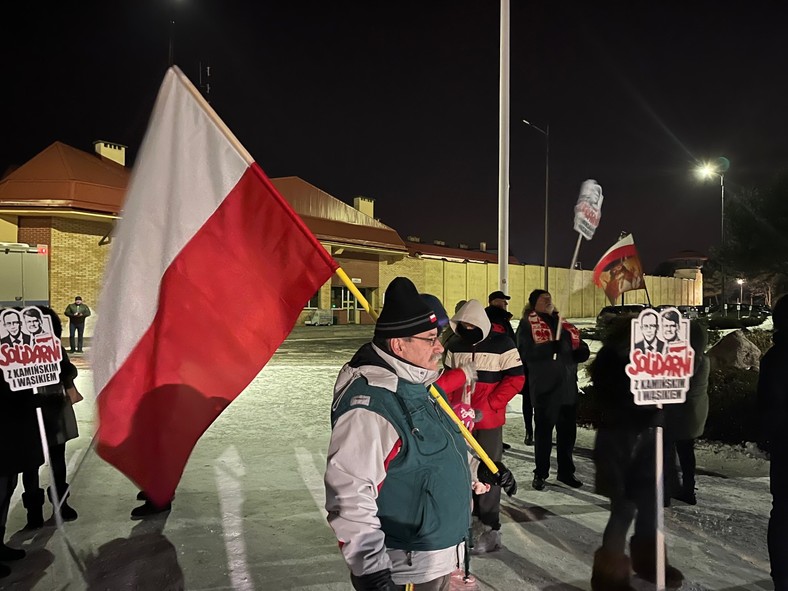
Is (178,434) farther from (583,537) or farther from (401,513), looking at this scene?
(583,537)

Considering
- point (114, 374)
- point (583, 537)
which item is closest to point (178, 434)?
point (114, 374)

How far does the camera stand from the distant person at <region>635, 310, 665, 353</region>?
3.96m

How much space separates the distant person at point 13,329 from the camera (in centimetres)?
446

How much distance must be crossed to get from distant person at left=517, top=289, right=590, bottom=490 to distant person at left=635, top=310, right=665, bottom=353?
192 cm

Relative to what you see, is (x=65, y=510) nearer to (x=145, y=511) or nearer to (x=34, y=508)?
(x=34, y=508)

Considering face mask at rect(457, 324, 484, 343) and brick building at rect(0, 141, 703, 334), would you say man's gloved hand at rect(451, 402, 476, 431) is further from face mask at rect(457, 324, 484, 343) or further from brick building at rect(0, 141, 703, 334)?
brick building at rect(0, 141, 703, 334)

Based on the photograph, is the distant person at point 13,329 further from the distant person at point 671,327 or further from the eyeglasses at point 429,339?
the distant person at point 671,327

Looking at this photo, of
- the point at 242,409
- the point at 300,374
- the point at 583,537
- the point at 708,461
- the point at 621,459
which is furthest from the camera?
the point at 300,374

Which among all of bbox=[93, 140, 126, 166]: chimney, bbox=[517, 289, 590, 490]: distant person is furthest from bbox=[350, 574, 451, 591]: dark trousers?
bbox=[93, 140, 126, 166]: chimney

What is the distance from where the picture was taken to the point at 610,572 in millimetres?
3998

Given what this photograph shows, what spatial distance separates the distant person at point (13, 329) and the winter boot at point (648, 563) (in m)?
4.58

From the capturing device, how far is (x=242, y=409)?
9.64m

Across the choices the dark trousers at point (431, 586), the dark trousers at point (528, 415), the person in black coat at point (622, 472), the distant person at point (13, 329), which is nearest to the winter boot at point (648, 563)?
the person in black coat at point (622, 472)

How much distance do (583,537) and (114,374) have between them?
343 cm
